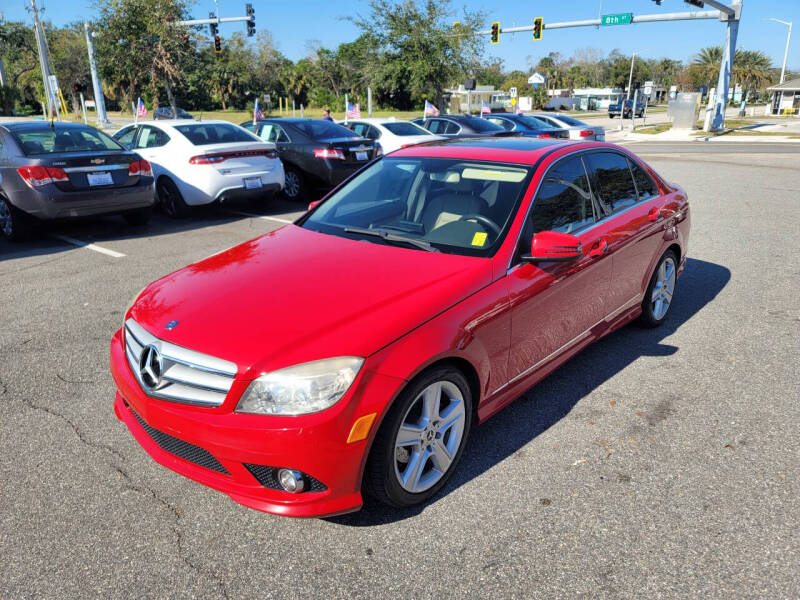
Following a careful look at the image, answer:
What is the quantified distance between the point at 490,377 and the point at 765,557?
1376mm

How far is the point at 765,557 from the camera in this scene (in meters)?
2.57

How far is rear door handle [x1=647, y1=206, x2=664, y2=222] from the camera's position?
181 inches

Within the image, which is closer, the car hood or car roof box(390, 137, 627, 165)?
the car hood

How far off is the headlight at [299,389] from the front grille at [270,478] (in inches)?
9.9

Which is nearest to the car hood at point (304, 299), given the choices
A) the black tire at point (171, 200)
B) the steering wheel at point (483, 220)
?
the steering wheel at point (483, 220)

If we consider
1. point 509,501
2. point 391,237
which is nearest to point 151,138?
point 391,237

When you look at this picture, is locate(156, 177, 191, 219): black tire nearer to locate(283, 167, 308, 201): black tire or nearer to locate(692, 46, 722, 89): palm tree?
locate(283, 167, 308, 201): black tire

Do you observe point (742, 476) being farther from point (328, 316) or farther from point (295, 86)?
point (295, 86)

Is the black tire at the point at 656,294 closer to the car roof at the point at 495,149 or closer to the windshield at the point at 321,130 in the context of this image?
the car roof at the point at 495,149

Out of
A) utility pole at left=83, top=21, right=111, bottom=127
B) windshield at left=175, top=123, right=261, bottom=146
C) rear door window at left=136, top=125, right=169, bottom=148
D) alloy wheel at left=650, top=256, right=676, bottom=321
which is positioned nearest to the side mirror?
alloy wheel at left=650, top=256, right=676, bottom=321

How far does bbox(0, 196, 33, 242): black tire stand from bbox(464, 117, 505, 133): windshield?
11.7 metres

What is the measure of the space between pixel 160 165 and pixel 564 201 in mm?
7788

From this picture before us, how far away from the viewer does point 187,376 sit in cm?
264

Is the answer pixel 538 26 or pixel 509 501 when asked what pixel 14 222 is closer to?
pixel 509 501
